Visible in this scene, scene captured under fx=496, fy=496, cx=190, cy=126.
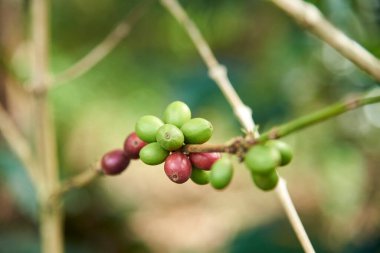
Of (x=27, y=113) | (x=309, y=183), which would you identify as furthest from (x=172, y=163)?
(x=309, y=183)

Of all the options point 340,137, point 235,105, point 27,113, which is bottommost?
point 235,105

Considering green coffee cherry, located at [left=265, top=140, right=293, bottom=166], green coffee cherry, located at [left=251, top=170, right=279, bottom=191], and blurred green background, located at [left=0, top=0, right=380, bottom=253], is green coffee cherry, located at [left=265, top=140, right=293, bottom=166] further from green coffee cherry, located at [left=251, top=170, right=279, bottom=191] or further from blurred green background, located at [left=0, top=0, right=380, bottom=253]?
blurred green background, located at [left=0, top=0, right=380, bottom=253]

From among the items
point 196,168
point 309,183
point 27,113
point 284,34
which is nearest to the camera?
point 196,168

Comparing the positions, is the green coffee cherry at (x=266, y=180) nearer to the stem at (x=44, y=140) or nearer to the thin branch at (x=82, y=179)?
the thin branch at (x=82, y=179)

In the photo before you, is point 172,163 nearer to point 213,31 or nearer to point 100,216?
point 213,31

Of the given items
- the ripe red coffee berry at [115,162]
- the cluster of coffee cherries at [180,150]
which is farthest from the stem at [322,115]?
the ripe red coffee berry at [115,162]

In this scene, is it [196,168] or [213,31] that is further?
[213,31]
